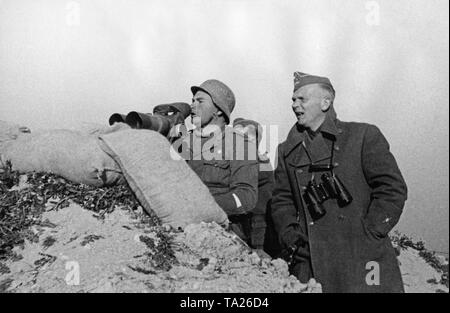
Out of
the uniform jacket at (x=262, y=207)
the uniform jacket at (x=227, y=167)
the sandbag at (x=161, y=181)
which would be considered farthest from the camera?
the uniform jacket at (x=262, y=207)

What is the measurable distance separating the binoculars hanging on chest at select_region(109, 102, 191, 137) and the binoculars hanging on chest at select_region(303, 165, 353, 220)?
1.81 metres

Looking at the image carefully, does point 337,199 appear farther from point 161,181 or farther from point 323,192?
point 161,181

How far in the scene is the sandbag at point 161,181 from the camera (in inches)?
143

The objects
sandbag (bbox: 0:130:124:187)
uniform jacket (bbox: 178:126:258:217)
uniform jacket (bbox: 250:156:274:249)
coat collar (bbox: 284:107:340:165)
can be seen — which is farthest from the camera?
uniform jacket (bbox: 250:156:274:249)

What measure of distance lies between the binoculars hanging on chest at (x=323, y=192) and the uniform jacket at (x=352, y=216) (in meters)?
0.04

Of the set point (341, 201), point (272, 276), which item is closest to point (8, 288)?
point (272, 276)

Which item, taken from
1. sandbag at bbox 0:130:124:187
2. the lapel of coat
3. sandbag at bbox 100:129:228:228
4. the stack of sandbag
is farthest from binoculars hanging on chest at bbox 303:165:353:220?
the stack of sandbag

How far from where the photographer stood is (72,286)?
9.09ft

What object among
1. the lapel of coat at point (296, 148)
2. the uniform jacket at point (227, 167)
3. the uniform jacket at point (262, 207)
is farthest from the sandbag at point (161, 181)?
the uniform jacket at point (262, 207)

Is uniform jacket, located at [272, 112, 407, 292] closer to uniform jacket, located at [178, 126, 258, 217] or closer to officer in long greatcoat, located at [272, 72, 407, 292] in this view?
officer in long greatcoat, located at [272, 72, 407, 292]

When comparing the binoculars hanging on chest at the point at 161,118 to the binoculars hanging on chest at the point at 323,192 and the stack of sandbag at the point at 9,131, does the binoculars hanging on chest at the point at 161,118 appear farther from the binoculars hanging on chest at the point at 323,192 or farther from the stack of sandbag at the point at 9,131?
the binoculars hanging on chest at the point at 323,192

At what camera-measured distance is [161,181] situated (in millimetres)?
3740

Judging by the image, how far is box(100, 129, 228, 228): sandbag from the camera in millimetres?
3645

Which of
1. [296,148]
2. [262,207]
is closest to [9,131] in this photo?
[262,207]
